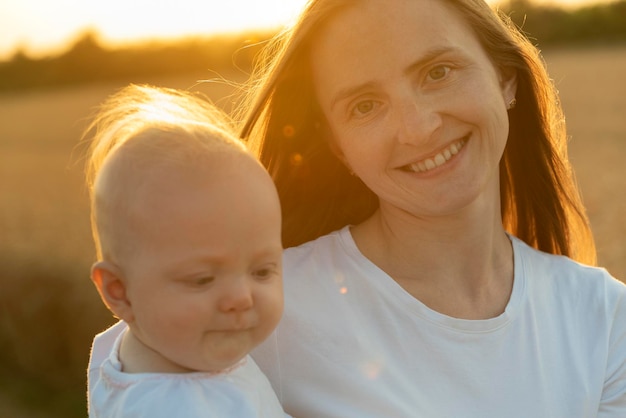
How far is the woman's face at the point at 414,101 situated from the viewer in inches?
97.8

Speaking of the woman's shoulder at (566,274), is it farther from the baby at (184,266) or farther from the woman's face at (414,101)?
the baby at (184,266)

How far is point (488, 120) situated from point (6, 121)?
24.9 meters

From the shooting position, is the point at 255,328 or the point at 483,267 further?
the point at 483,267

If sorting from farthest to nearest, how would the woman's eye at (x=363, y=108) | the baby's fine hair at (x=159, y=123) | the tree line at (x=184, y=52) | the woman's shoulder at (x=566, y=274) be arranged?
1. the tree line at (x=184, y=52)
2. the woman's shoulder at (x=566, y=274)
3. the woman's eye at (x=363, y=108)
4. the baby's fine hair at (x=159, y=123)

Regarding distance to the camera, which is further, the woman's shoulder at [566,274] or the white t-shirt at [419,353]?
the woman's shoulder at [566,274]

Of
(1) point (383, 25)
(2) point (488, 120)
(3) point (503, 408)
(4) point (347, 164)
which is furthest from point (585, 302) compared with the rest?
(1) point (383, 25)

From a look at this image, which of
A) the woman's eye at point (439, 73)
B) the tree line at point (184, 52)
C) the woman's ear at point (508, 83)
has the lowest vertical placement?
the tree line at point (184, 52)

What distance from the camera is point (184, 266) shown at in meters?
1.88

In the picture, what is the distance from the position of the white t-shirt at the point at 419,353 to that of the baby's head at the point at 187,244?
514 mm

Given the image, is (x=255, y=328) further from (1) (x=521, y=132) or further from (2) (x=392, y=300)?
(1) (x=521, y=132)

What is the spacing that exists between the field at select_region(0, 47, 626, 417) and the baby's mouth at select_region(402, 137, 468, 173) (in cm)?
84

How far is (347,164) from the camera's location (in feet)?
9.45

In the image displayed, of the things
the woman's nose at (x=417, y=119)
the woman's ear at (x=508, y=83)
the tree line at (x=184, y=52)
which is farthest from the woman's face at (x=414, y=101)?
the tree line at (x=184, y=52)

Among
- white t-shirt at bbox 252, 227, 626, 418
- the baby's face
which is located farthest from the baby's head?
white t-shirt at bbox 252, 227, 626, 418
